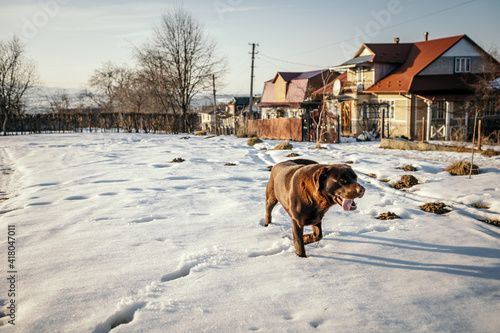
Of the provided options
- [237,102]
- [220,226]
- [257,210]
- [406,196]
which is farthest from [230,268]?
[237,102]

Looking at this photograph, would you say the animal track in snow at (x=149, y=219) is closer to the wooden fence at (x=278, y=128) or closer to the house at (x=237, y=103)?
the wooden fence at (x=278, y=128)

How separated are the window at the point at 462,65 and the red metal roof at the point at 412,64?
4.46 ft

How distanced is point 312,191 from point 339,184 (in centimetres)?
32

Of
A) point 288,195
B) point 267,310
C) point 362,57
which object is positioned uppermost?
point 362,57

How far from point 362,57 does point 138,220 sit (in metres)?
28.4

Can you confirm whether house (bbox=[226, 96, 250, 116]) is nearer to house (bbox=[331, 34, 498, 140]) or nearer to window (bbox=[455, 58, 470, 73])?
house (bbox=[331, 34, 498, 140])

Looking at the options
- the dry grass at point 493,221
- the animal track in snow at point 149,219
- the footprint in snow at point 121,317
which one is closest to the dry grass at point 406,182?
the dry grass at point 493,221

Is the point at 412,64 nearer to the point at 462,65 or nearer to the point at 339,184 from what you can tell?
the point at 462,65

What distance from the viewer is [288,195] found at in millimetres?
3318

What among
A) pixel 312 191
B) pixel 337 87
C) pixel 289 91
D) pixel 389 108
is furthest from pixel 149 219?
pixel 289 91

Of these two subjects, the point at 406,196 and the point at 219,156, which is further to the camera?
the point at 219,156

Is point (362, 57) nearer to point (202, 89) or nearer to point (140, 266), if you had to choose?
point (202, 89)

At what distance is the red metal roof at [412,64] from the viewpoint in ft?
78.7

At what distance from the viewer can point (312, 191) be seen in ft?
9.88
